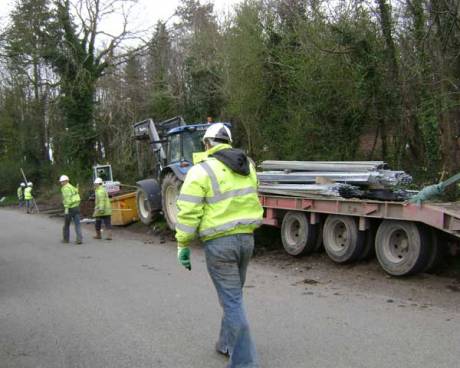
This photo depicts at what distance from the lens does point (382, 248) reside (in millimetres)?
8617

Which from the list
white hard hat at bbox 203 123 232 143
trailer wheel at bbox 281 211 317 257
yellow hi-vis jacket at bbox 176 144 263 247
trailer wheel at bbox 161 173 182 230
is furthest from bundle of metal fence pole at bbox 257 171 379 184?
yellow hi-vis jacket at bbox 176 144 263 247

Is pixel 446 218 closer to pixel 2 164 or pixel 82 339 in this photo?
pixel 82 339

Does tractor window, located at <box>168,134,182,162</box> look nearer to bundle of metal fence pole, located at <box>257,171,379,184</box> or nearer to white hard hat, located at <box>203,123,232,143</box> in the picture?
bundle of metal fence pole, located at <box>257,171,379,184</box>

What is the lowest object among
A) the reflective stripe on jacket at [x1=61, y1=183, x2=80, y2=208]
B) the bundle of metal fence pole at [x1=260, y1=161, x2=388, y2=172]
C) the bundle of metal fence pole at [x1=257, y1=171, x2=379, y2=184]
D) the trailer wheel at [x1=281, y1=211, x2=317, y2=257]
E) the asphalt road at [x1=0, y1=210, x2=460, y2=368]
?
the asphalt road at [x1=0, y1=210, x2=460, y2=368]

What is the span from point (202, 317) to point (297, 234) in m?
4.58

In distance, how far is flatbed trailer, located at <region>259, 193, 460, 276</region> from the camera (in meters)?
7.86

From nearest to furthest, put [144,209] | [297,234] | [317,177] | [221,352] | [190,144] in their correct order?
[221,352] < [317,177] < [297,234] < [190,144] < [144,209]

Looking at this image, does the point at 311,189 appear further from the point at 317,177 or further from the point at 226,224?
the point at 226,224

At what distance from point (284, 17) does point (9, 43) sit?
7.78m

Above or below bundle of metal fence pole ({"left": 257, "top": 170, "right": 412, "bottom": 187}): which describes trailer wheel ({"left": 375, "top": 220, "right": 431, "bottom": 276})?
below

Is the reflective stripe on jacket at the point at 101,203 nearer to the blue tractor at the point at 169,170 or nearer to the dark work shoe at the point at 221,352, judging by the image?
the blue tractor at the point at 169,170

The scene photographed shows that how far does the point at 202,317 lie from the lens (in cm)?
641

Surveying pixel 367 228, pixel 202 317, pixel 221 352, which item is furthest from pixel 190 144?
pixel 221 352

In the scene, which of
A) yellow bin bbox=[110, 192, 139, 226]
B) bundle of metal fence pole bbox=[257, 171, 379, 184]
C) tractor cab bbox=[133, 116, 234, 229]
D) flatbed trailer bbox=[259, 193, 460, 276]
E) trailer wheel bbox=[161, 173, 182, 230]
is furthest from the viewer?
yellow bin bbox=[110, 192, 139, 226]
